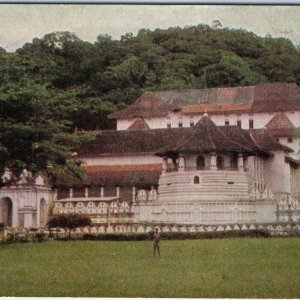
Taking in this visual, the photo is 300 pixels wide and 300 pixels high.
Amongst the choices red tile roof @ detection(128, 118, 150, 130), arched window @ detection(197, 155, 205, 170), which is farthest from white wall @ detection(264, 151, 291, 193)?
red tile roof @ detection(128, 118, 150, 130)

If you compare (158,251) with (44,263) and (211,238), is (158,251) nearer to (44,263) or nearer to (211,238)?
(211,238)

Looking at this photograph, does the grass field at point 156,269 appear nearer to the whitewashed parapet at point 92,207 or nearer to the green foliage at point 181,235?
the green foliage at point 181,235

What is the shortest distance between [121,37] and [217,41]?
84cm

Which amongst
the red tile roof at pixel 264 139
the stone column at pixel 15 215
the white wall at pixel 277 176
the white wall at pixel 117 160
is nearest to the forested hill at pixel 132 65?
the white wall at pixel 117 160

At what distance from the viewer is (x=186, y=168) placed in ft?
27.8

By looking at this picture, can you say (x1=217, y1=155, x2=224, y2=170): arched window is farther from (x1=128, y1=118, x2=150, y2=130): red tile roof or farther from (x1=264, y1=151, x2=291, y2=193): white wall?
(x1=128, y1=118, x2=150, y2=130): red tile roof

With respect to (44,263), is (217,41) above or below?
above

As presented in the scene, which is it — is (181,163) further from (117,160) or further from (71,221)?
(71,221)

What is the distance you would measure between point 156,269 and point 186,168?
0.99 m

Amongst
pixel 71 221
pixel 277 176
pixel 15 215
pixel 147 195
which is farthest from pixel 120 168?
pixel 277 176

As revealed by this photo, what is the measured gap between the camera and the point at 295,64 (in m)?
8.45

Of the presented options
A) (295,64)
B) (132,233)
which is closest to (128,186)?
(132,233)

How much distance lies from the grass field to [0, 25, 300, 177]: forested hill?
35.7 inches

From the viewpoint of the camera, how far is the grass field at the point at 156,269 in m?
7.80
